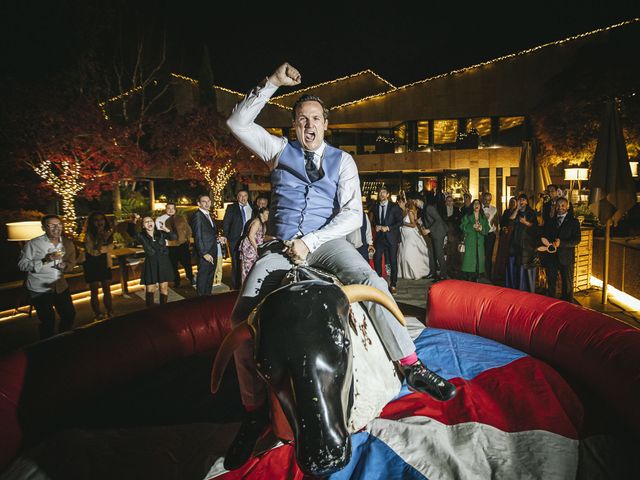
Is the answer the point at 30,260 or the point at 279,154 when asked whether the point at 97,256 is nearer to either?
the point at 30,260

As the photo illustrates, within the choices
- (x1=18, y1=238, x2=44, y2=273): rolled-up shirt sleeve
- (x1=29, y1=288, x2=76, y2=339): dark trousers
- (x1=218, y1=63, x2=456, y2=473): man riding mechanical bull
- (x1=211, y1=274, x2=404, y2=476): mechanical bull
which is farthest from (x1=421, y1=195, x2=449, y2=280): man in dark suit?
(x1=18, y1=238, x2=44, y2=273): rolled-up shirt sleeve

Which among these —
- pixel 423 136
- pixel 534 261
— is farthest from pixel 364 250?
pixel 423 136

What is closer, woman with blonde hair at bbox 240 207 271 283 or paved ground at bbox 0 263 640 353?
paved ground at bbox 0 263 640 353

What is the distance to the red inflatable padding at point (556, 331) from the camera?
2.91 metres

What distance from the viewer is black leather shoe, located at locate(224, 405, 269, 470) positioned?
2.41m

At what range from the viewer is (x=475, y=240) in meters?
8.52

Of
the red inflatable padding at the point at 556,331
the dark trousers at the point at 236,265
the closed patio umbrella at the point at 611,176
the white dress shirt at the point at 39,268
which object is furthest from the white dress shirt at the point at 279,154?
the closed patio umbrella at the point at 611,176

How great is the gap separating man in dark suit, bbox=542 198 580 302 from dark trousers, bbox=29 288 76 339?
27.0 feet

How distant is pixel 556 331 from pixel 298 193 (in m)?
3.20

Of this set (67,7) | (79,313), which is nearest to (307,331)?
(79,313)

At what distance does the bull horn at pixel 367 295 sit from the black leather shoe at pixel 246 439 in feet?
3.89

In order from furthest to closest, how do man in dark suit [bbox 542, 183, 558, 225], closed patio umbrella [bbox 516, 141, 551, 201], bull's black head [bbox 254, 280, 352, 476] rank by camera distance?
closed patio umbrella [bbox 516, 141, 551, 201], man in dark suit [bbox 542, 183, 558, 225], bull's black head [bbox 254, 280, 352, 476]

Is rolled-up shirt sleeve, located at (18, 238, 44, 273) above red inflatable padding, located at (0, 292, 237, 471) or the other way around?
above

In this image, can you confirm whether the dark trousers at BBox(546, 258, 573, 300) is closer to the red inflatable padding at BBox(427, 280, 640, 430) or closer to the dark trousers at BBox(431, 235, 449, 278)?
the dark trousers at BBox(431, 235, 449, 278)
